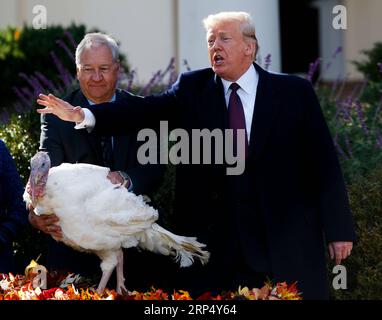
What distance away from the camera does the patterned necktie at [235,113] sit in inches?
196

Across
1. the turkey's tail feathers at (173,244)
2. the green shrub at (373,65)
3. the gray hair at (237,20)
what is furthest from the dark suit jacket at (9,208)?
the green shrub at (373,65)

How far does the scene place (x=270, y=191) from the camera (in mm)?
4906

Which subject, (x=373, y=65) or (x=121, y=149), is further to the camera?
(x=373, y=65)

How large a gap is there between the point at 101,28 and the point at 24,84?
1.38 m

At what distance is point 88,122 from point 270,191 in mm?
996

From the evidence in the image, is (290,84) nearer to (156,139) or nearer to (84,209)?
(156,139)

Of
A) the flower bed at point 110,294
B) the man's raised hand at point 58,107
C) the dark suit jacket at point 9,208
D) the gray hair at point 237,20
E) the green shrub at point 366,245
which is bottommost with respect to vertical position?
the green shrub at point 366,245

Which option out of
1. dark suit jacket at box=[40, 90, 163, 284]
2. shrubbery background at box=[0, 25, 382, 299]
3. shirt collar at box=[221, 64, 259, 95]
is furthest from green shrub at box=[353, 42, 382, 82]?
dark suit jacket at box=[40, 90, 163, 284]

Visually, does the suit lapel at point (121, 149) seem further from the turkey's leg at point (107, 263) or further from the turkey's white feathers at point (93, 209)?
the turkey's leg at point (107, 263)

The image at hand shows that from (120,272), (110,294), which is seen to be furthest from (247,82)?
(110,294)

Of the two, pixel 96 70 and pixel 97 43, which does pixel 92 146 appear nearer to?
pixel 96 70

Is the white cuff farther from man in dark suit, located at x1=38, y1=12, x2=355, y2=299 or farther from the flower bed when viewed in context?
the flower bed

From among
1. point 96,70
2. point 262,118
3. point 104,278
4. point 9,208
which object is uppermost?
point 96,70
